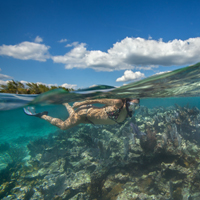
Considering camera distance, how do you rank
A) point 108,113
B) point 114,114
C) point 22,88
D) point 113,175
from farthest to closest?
point 22,88 < point 113,175 < point 108,113 < point 114,114

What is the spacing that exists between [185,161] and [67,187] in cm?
625

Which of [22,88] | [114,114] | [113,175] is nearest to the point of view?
[114,114]

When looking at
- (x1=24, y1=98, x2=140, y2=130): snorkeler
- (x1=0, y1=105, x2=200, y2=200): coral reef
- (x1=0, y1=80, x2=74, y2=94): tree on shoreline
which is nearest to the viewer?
(x1=0, y1=105, x2=200, y2=200): coral reef

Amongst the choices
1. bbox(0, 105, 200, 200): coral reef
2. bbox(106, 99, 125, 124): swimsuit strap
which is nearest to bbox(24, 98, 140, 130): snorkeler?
bbox(106, 99, 125, 124): swimsuit strap

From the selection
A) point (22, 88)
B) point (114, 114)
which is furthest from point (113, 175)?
point (22, 88)

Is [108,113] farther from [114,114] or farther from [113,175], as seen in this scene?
[113,175]

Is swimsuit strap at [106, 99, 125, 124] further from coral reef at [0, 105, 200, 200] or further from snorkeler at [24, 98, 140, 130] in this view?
coral reef at [0, 105, 200, 200]

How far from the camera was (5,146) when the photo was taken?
15828mm

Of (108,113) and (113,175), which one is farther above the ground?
(108,113)

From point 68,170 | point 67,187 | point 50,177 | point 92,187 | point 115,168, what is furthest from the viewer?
point 68,170

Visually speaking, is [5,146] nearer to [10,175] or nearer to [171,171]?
[10,175]

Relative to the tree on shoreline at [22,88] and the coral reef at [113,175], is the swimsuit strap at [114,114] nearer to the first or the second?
the coral reef at [113,175]

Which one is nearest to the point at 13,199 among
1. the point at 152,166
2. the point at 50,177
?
the point at 50,177

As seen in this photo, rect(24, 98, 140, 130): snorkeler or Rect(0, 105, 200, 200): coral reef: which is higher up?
Rect(24, 98, 140, 130): snorkeler
